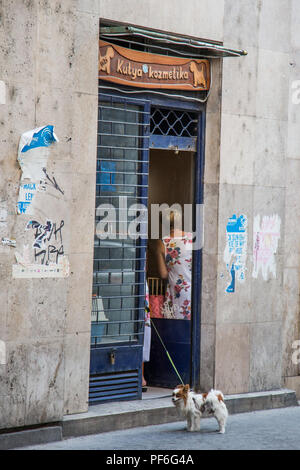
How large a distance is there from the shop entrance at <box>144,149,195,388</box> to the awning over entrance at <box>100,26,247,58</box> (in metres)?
1.10

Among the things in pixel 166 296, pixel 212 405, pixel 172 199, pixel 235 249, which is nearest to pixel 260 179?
pixel 235 249

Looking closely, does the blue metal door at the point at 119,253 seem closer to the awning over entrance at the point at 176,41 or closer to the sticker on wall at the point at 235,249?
the awning over entrance at the point at 176,41

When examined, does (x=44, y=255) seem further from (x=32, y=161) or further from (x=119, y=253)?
(x=119, y=253)

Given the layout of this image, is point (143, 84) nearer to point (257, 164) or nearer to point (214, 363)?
point (257, 164)

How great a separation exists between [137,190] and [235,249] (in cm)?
141

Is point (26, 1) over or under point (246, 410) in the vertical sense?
over

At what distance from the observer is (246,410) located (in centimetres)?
973

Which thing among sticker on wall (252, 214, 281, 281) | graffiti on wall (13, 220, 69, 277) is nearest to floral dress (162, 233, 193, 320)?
sticker on wall (252, 214, 281, 281)

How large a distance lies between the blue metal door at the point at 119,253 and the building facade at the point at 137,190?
22 millimetres

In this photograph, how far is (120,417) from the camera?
27.8 ft
